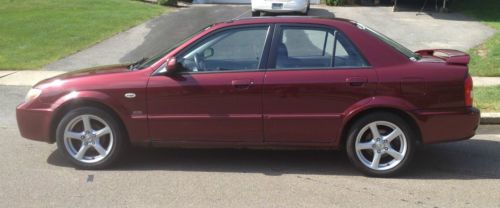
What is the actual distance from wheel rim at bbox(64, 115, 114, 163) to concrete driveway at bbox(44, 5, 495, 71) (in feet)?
21.7

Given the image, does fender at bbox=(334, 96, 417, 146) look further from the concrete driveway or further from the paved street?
the concrete driveway

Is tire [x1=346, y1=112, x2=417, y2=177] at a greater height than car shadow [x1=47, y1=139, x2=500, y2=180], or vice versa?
tire [x1=346, y1=112, x2=417, y2=177]

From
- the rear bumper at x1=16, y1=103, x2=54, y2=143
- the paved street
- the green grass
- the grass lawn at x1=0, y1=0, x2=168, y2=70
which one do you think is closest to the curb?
the paved street

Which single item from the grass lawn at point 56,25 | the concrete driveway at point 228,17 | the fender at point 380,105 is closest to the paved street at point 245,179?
the fender at point 380,105

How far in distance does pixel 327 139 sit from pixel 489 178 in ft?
5.00

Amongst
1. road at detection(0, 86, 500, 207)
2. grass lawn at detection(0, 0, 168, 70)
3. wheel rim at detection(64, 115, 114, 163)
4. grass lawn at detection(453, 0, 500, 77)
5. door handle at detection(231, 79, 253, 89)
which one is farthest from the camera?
grass lawn at detection(0, 0, 168, 70)

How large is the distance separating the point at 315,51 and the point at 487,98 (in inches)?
165

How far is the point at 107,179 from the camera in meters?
5.61

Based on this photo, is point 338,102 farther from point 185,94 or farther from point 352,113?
point 185,94

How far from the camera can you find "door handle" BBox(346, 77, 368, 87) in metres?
5.50

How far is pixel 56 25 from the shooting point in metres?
17.0

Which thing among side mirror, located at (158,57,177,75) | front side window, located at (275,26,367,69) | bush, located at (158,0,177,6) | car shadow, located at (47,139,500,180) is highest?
front side window, located at (275,26,367,69)

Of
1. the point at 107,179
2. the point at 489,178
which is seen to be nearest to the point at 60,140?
the point at 107,179

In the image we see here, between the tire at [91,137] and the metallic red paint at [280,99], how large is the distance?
100mm
